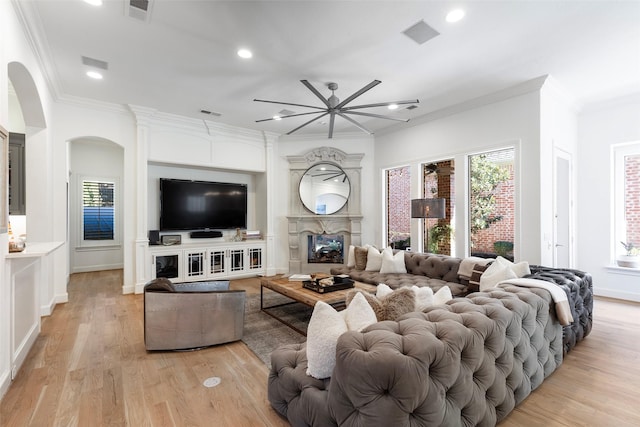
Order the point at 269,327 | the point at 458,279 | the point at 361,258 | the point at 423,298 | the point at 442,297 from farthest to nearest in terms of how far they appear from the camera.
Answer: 1. the point at 361,258
2. the point at 458,279
3. the point at 269,327
4. the point at 442,297
5. the point at 423,298

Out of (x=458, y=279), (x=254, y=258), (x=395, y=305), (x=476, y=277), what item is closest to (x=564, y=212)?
(x=458, y=279)

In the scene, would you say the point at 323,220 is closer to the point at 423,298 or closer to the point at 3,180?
the point at 423,298

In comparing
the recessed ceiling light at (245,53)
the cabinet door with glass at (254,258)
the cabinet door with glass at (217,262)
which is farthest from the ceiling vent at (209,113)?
the cabinet door with glass at (254,258)

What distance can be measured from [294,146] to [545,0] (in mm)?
4699

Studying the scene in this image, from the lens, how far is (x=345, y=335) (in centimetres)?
140

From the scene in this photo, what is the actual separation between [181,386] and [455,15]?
382 centimetres

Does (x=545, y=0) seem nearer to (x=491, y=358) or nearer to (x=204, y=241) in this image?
(x=491, y=358)

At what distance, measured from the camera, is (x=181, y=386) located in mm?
2301

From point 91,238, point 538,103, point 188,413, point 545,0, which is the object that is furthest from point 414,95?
point 91,238

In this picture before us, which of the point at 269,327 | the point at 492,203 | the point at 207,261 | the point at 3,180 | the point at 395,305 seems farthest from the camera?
the point at 207,261

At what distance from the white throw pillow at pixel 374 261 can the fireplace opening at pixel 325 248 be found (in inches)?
65.8

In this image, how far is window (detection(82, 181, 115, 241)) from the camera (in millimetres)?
6754

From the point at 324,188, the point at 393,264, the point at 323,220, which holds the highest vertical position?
the point at 324,188

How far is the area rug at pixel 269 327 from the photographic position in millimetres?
2973
